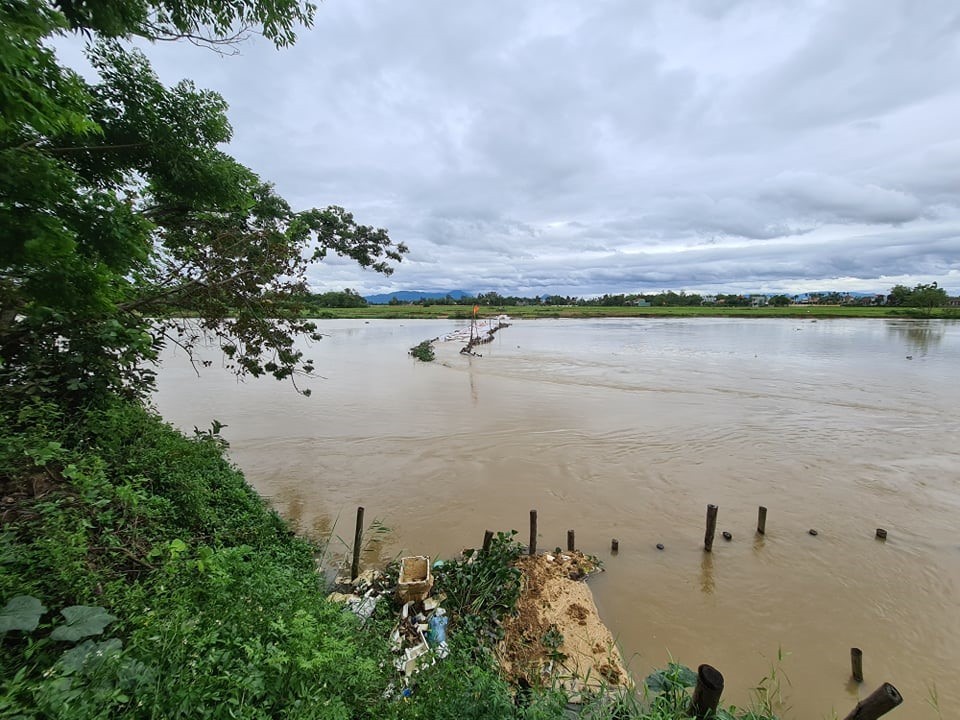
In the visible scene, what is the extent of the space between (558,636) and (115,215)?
6.72m

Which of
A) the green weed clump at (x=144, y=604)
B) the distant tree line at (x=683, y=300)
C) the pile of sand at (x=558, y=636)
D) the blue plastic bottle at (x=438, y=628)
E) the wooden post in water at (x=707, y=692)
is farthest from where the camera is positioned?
the distant tree line at (x=683, y=300)

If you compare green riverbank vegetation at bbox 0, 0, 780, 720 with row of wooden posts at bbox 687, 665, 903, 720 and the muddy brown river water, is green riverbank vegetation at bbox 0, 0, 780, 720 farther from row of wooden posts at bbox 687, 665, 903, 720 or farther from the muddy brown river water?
the muddy brown river water

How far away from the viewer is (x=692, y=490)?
1076cm

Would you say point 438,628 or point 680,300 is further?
point 680,300

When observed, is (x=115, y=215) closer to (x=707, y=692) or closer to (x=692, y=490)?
(x=707, y=692)

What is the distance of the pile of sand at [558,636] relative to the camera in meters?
4.92

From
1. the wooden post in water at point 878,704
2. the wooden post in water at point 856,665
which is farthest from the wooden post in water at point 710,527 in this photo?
the wooden post in water at point 878,704

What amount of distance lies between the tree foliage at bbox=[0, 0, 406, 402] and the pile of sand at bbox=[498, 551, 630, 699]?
5766 millimetres

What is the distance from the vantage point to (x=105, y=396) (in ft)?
20.0

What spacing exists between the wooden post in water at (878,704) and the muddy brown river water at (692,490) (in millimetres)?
2694

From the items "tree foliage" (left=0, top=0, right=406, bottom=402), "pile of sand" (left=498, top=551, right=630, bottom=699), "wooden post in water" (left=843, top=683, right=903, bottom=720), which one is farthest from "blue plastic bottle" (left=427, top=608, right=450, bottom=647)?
"tree foliage" (left=0, top=0, right=406, bottom=402)

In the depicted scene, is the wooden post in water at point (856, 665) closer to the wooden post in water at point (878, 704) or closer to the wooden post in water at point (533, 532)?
the wooden post in water at point (878, 704)

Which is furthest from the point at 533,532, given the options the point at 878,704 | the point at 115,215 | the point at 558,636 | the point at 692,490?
the point at 115,215

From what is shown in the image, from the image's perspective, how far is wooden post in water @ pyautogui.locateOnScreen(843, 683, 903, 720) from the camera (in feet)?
8.82
